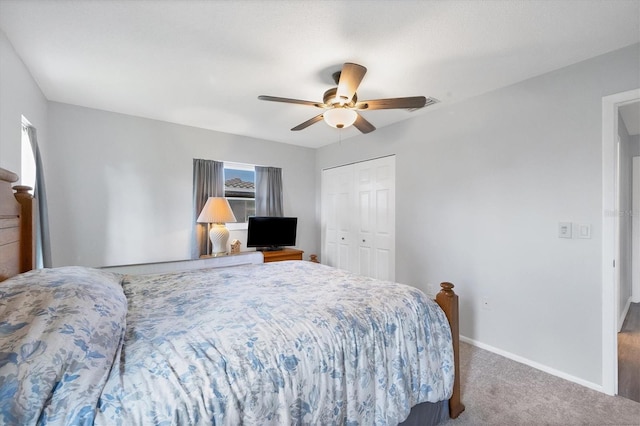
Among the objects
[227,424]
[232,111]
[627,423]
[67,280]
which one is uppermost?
[232,111]

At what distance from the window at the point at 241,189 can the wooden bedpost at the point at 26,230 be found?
8.39 ft

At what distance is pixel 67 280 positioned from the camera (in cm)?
120

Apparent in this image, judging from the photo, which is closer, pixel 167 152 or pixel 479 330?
pixel 479 330

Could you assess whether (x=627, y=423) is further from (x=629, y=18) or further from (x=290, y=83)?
(x=290, y=83)

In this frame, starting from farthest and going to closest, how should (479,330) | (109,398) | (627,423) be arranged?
(479,330), (627,423), (109,398)

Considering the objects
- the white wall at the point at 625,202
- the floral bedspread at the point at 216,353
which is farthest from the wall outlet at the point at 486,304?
the floral bedspread at the point at 216,353

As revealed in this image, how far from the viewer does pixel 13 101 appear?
2.03m

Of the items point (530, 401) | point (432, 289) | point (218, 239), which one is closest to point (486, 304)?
point (432, 289)

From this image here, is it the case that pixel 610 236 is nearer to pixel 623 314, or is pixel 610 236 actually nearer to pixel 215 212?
pixel 623 314

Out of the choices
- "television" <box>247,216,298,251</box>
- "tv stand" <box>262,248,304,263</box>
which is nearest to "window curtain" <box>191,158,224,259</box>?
"television" <box>247,216,298,251</box>

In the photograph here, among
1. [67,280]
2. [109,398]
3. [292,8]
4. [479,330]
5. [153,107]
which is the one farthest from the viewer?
[153,107]

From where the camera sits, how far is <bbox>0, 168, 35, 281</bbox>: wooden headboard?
1.33 m

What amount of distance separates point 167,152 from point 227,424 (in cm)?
348

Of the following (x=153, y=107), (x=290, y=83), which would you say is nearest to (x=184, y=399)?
(x=290, y=83)
